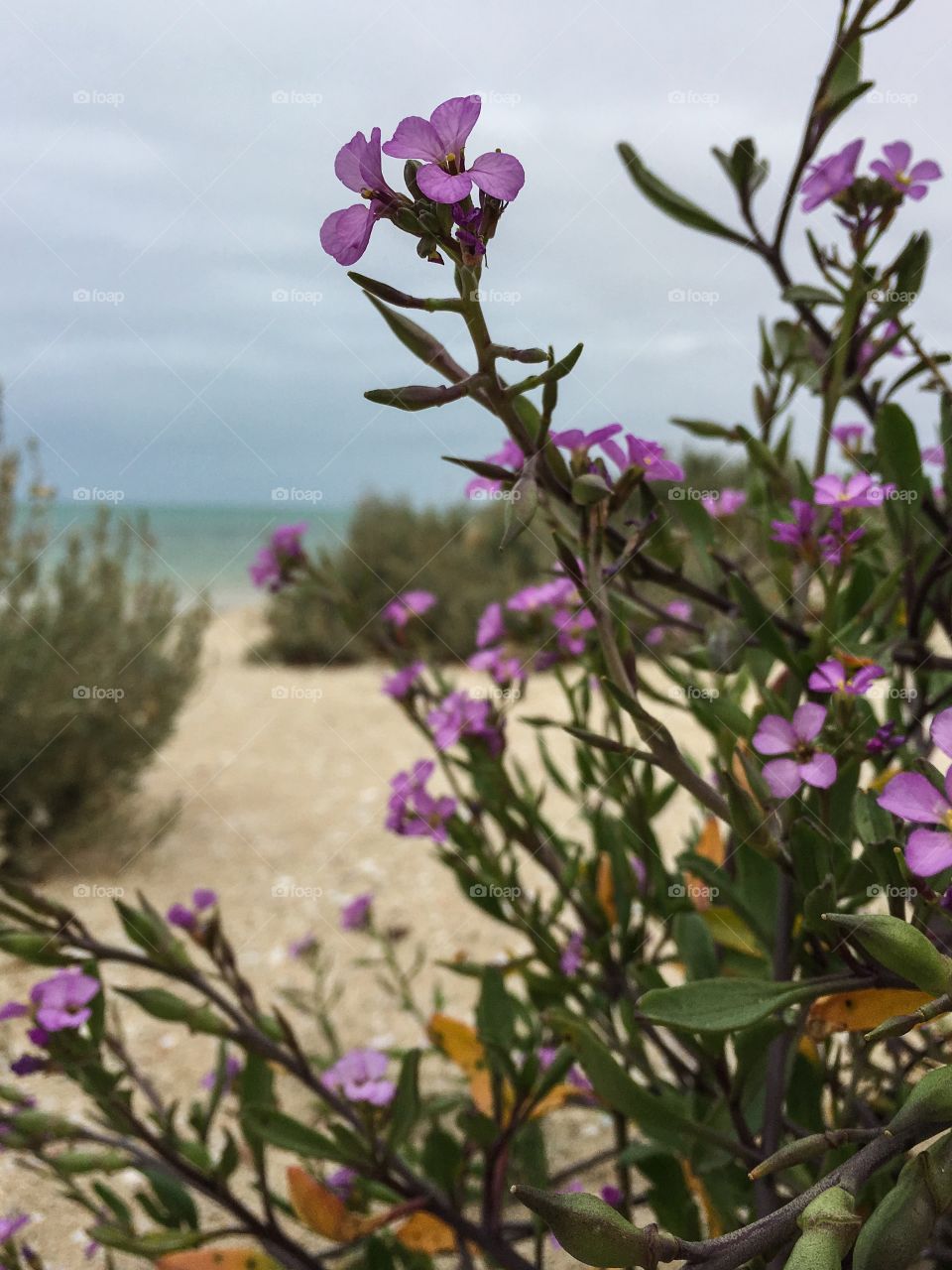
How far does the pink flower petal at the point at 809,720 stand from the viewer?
77 cm

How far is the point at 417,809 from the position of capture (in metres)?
1.34

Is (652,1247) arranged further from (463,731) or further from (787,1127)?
(463,731)

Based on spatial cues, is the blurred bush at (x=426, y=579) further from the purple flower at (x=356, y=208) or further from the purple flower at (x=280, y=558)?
the purple flower at (x=356, y=208)

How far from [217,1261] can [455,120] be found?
1166mm

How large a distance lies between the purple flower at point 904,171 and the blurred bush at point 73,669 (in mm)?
2354

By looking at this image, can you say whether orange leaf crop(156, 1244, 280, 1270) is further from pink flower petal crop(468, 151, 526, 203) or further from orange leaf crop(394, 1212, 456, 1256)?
pink flower petal crop(468, 151, 526, 203)

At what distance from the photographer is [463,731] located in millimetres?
1286

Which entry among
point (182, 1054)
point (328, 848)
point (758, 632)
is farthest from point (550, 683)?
point (758, 632)

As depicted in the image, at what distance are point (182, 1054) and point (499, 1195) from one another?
1.31 meters

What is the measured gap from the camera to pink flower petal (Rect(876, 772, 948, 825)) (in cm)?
61

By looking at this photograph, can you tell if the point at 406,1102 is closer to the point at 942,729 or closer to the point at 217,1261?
the point at 217,1261

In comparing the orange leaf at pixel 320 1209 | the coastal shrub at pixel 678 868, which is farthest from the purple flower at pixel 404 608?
the orange leaf at pixel 320 1209

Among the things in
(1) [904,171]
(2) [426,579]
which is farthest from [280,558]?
(2) [426,579]

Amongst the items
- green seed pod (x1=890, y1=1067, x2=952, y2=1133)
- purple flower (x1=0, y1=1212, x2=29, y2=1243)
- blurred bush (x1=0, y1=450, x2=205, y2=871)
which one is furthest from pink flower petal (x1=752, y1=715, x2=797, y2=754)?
blurred bush (x1=0, y1=450, x2=205, y2=871)
